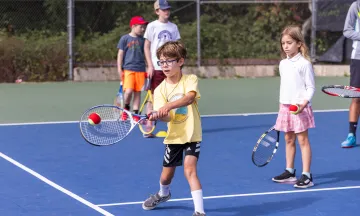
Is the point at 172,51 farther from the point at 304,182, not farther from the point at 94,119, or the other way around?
the point at 304,182

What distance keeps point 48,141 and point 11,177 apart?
217 cm

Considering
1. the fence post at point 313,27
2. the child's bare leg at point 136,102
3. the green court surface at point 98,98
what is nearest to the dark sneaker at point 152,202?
the child's bare leg at point 136,102

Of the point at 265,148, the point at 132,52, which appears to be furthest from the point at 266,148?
the point at 132,52

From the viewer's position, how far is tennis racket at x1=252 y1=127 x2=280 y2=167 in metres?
7.89

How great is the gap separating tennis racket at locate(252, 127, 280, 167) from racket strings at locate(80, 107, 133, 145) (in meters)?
1.31

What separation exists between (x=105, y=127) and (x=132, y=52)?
421cm

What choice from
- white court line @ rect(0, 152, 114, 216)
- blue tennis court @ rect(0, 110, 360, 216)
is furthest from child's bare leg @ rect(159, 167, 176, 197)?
Result: white court line @ rect(0, 152, 114, 216)

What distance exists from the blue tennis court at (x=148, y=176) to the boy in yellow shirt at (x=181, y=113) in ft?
1.24

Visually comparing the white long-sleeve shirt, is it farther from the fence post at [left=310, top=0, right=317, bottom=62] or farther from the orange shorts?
the fence post at [left=310, top=0, right=317, bottom=62]

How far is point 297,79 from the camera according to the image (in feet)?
26.3

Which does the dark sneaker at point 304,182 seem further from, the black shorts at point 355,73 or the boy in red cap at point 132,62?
the boy in red cap at point 132,62

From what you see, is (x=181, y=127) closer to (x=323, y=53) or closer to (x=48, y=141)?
(x=48, y=141)

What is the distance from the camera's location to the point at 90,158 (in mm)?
9273

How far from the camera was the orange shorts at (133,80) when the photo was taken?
11.3 m
